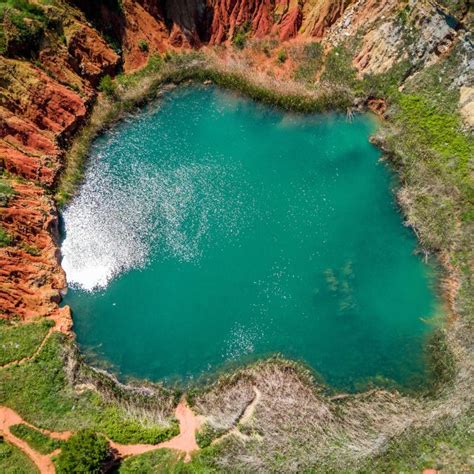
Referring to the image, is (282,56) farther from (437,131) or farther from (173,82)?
(437,131)

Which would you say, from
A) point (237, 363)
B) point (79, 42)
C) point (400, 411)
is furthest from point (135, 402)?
point (79, 42)

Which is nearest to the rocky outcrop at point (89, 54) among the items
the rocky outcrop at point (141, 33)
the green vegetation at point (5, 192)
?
the rocky outcrop at point (141, 33)

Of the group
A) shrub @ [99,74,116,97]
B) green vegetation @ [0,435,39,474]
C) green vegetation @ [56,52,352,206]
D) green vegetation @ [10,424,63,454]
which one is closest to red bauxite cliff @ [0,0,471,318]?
shrub @ [99,74,116,97]

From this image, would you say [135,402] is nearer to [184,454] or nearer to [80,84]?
[184,454]

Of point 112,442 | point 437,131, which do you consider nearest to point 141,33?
point 437,131

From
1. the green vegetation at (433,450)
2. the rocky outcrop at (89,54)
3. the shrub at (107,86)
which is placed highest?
the rocky outcrop at (89,54)

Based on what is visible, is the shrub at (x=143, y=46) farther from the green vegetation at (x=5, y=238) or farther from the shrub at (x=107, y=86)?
the green vegetation at (x=5, y=238)
